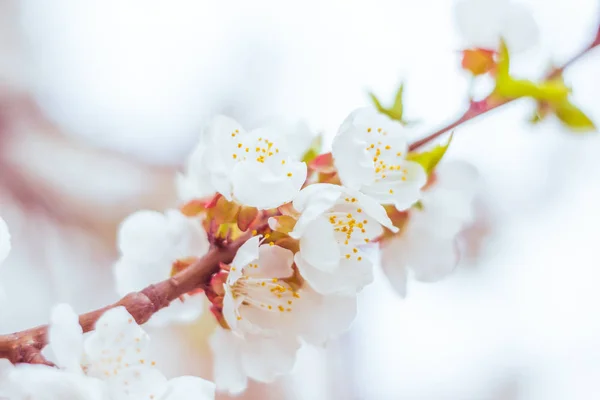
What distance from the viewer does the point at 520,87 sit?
0.48 meters

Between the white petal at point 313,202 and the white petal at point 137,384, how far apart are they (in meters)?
0.13

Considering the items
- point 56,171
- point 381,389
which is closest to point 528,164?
point 381,389

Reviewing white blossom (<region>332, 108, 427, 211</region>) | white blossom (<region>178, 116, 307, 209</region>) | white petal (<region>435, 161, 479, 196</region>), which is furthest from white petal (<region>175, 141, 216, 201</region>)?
white petal (<region>435, 161, 479, 196</region>)

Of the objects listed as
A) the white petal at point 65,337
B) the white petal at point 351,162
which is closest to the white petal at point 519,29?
the white petal at point 351,162

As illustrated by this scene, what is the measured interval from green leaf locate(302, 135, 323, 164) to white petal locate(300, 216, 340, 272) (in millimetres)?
103

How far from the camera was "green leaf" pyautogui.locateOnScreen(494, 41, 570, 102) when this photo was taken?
482 millimetres

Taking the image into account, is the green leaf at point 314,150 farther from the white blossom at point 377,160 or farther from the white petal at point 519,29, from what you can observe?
the white petal at point 519,29

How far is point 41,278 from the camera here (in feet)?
5.44

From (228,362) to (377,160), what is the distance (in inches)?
7.9

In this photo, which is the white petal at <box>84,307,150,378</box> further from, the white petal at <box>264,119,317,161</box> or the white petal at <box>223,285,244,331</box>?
the white petal at <box>264,119,317,161</box>

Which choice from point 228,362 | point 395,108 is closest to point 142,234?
point 228,362

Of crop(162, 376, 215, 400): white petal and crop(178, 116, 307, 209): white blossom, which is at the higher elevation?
crop(178, 116, 307, 209): white blossom

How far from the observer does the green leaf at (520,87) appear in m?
0.48

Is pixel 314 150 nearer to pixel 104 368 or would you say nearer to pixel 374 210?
pixel 374 210
